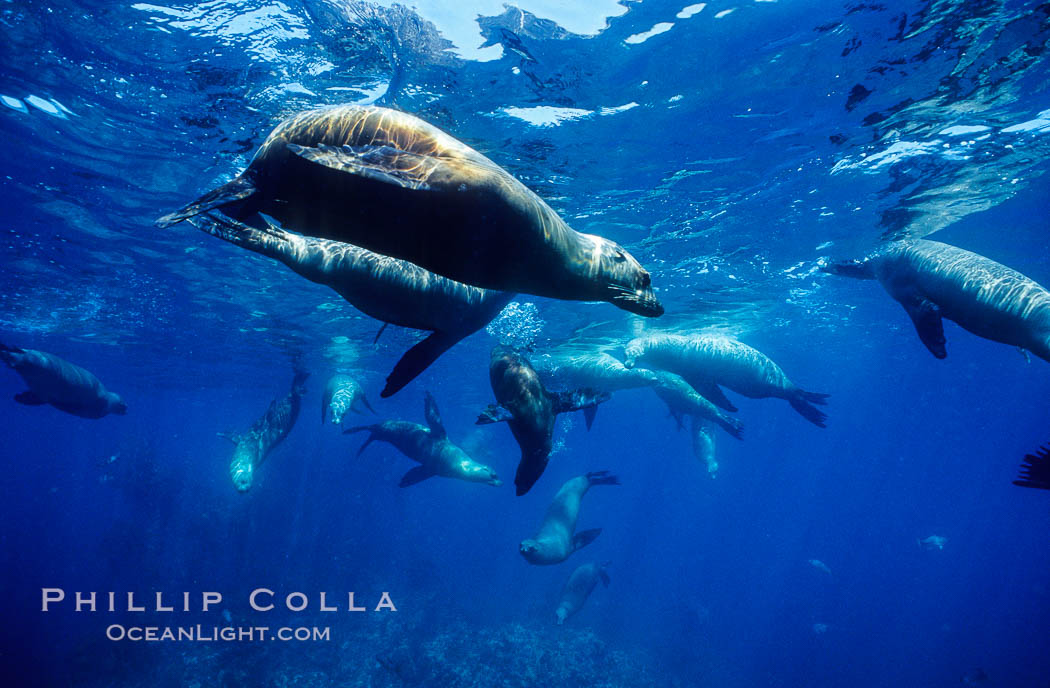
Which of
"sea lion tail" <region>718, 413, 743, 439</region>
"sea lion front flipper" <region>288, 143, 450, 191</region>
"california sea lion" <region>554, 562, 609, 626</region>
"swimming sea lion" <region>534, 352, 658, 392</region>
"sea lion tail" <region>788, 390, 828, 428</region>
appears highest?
"sea lion front flipper" <region>288, 143, 450, 191</region>

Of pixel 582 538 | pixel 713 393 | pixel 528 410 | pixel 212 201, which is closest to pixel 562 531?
pixel 582 538

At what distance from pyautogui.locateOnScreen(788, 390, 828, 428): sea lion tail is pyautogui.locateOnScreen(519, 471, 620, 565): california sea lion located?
5759 mm

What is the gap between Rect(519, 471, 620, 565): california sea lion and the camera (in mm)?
11664

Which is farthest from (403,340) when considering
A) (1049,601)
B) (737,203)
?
(1049,601)

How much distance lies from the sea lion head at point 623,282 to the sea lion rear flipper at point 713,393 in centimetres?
923

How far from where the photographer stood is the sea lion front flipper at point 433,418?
42.8ft

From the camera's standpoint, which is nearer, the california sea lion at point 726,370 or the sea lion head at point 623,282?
the sea lion head at point 623,282

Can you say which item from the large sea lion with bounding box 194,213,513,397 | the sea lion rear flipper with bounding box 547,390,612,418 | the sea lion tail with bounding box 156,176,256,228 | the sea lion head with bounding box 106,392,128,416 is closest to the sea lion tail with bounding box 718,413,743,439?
the sea lion rear flipper with bounding box 547,390,612,418

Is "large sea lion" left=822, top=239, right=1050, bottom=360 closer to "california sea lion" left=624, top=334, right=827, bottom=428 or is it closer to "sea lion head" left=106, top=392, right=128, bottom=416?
"california sea lion" left=624, top=334, right=827, bottom=428

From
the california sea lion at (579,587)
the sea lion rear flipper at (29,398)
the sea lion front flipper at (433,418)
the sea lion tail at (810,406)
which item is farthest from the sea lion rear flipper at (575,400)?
the california sea lion at (579,587)

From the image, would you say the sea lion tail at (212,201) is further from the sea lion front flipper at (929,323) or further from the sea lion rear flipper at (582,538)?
the sea lion rear flipper at (582,538)

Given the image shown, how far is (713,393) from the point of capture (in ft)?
39.2

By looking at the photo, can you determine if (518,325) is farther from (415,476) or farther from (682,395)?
(415,476)

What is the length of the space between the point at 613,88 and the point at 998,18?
527 cm
